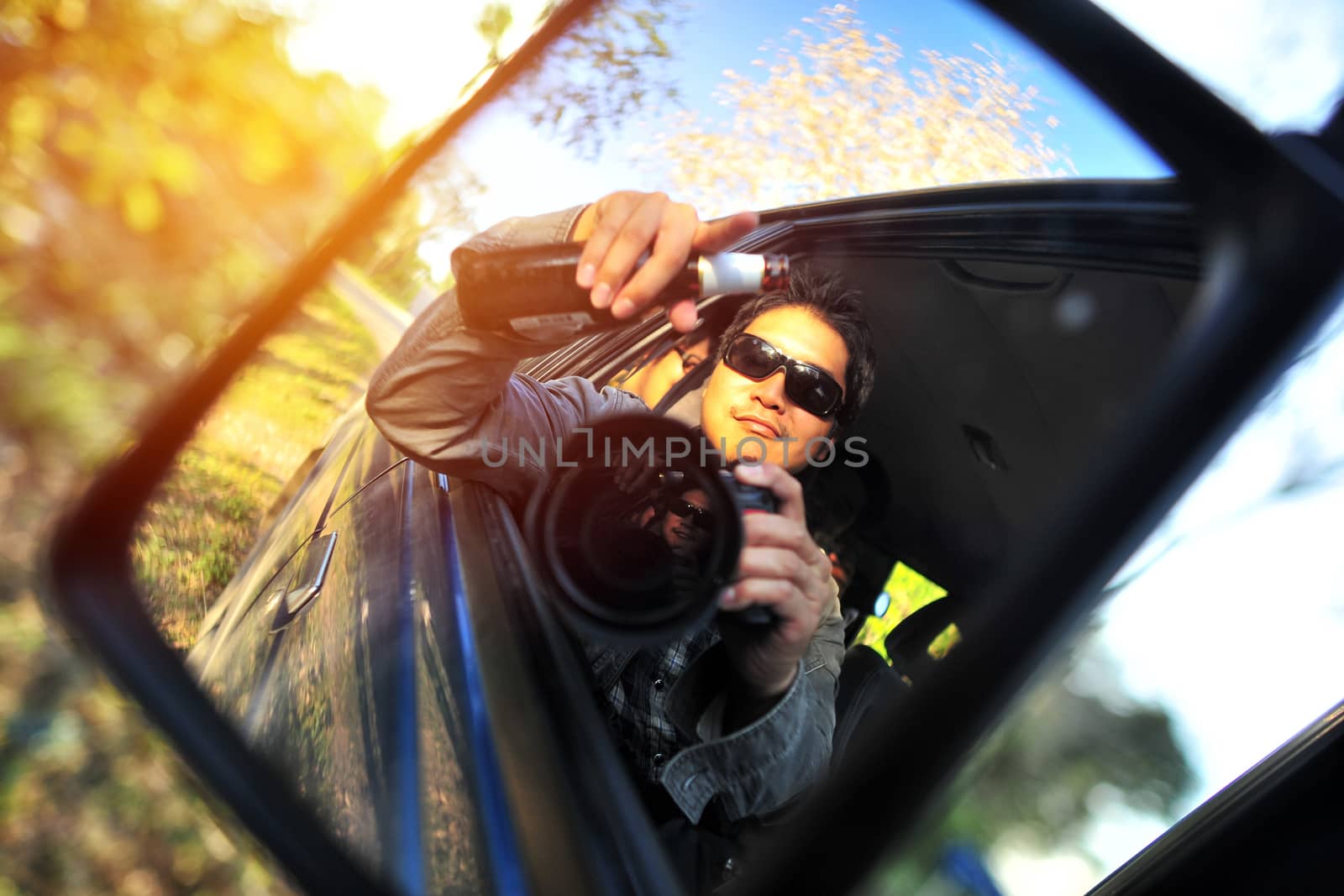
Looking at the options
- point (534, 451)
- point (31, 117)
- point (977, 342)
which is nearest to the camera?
point (534, 451)

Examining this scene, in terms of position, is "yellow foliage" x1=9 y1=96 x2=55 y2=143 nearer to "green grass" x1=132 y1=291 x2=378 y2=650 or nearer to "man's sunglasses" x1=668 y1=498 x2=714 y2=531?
"green grass" x1=132 y1=291 x2=378 y2=650

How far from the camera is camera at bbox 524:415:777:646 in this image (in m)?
0.80

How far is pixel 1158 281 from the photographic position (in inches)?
43.8

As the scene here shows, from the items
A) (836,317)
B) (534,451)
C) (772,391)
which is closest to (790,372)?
(772,391)

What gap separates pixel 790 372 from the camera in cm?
142

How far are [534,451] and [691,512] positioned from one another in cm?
54

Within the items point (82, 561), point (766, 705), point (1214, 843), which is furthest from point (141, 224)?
point (1214, 843)

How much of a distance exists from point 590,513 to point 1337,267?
73 cm

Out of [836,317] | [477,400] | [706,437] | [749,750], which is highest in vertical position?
[477,400]

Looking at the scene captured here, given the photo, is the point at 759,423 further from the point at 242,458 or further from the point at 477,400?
the point at 242,458

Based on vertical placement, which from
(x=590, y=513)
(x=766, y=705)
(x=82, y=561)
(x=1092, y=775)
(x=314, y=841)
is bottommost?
(x=1092, y=775)

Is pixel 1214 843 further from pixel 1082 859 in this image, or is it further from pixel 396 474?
pixel 396 474

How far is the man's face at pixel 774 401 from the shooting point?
1.25 meters

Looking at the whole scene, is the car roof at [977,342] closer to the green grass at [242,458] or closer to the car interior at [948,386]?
the car interior at [948,386]
